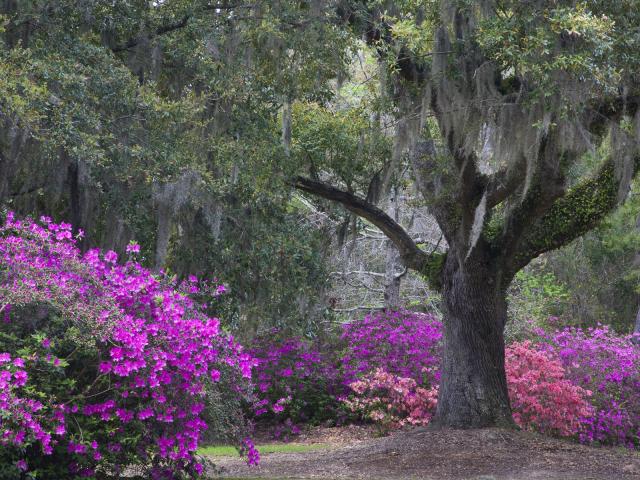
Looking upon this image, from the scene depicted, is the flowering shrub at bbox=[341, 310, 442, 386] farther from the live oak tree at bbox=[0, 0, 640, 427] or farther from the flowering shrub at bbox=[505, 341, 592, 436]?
the live oak tree at bbox=[0, 0, 640, 427]

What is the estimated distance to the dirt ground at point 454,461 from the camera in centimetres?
800

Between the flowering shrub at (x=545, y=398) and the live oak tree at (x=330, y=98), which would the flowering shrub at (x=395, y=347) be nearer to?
the flowering shrub at (x=545, y=398)

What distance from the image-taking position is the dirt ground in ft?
26.2

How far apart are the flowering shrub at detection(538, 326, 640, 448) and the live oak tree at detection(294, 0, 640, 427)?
2.75m

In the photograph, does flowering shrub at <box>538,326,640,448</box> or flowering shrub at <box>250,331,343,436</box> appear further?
flowering shrub at <box>250,331,343,436</box>

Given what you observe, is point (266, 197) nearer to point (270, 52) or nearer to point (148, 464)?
point (270, 52)

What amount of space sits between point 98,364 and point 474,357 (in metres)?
4.98

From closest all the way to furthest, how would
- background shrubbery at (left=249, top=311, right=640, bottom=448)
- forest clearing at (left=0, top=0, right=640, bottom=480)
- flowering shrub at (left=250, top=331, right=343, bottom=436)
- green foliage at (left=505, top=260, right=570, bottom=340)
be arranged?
forest clearing at (left=0, top=0, right=640, bottom=480) → background shrubbery at (left=249, top=311, right=640, bottom=448) → flowering shrub at (left=250, top=331, right=343, bottom=436) → green foliage at (left=505, top=260, right=570, bottom=340)

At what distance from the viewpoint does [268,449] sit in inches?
428

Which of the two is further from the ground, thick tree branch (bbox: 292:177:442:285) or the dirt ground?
thick tree branch (bbox: 292:177:442:285)

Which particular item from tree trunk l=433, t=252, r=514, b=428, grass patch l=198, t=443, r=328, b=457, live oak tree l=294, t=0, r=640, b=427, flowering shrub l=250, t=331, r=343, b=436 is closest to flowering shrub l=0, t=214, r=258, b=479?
live oak tree l=294, t=0, r=640, b=427

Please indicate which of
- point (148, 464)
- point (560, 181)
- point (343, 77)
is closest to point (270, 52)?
point (343, 77)

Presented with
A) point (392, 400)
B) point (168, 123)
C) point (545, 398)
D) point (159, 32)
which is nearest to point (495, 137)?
point (168, 123)

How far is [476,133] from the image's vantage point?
8.30m
